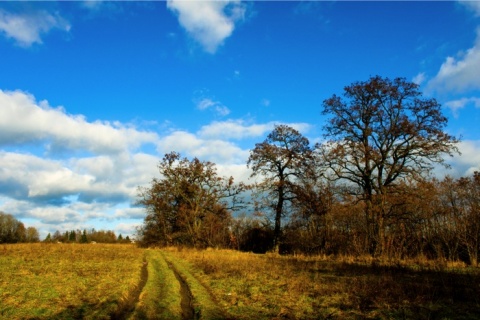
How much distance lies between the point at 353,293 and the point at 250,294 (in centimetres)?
350

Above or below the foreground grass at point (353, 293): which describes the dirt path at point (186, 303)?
below

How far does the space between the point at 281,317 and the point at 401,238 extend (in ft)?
41.5

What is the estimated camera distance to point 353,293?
1180 cm

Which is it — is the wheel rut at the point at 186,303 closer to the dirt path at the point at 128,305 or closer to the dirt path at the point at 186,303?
the dirt path at the point at 186,303

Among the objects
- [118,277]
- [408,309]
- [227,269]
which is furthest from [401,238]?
[118,277]

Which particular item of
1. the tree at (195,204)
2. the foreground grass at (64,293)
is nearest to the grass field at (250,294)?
the foreground grass at (64,293)

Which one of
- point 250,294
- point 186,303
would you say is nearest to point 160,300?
point 186,303

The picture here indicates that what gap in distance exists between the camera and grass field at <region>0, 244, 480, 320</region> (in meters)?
9.71

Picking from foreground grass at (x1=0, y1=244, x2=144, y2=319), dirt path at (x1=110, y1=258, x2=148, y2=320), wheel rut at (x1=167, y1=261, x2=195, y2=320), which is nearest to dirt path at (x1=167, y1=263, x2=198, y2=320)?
wheel rut at (x1=167, y1=261, x2=195, y2=320)

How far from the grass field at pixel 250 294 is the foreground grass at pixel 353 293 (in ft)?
0.09

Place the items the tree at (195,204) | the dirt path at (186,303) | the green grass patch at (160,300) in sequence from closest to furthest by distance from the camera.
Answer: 1. the green grass patch at (160,300)
2. the dirt path at (186,303)
3. the tree at (195,204)

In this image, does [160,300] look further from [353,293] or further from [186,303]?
[353,293]

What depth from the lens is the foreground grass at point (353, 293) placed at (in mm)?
9547

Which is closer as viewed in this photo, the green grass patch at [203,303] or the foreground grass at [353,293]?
the foreground grass at [353,293]
